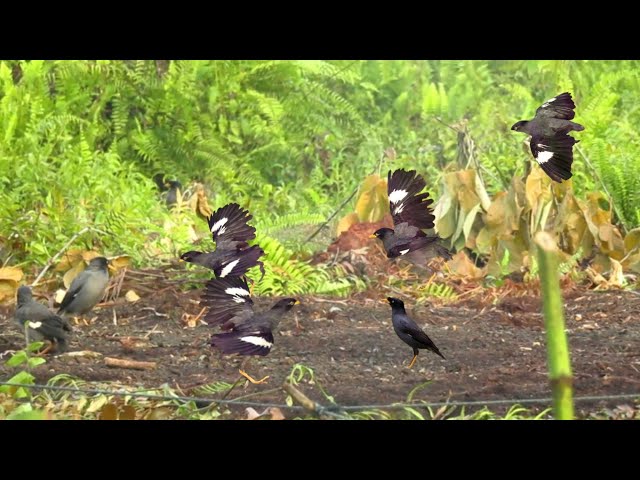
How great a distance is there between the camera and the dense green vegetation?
20.0ft

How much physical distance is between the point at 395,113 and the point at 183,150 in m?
2.44

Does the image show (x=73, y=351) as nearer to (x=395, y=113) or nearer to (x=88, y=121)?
(x=88, y=121)

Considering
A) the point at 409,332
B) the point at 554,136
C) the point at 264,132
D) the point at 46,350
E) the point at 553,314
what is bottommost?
the point at 46,350

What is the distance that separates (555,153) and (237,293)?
139 cm

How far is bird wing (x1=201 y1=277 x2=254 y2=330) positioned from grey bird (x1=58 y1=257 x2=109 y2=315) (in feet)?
3.22

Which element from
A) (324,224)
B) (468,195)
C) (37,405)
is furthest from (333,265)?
(37,405)

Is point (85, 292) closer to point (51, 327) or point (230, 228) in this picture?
point (51, 327)

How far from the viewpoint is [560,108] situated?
4129mm

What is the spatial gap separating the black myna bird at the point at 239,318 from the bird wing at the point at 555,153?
1.15 m

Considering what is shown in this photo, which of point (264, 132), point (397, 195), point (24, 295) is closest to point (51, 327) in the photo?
point (24, 295)

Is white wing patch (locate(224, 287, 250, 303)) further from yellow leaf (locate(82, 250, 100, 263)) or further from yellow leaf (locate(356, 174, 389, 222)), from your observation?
yellow leaf (locate(356, 174, 389, 222))

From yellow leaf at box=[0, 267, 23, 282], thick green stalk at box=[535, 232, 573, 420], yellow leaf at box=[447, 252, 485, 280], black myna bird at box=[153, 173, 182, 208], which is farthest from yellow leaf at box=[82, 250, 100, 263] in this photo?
thick green stalk at box=[535, 232, 573, 420]

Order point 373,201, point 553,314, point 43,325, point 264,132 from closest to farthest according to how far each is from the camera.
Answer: point 553,314 → point 43,325 → point 373,201 → point 264,132

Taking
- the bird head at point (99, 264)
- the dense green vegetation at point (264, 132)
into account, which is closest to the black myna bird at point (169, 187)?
the dense green vegetation at point (264, 132)
